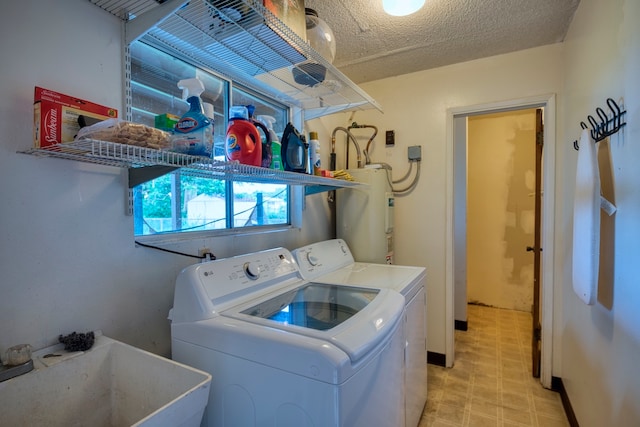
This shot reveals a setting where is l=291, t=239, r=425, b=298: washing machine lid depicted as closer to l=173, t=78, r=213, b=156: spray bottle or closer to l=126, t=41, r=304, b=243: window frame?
l=126, t=41, r=304, b=243: window frame

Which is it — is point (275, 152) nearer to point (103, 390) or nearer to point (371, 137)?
point (103, 390)

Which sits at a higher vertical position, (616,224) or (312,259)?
(616,224)

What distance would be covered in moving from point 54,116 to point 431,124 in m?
2.40

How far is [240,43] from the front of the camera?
1.34m

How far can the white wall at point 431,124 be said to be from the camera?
A: 233cm

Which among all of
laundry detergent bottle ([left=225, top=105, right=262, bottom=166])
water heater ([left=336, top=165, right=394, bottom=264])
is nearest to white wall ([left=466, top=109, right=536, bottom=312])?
water heater ([left=336, top=165, right=394, bottom=264])

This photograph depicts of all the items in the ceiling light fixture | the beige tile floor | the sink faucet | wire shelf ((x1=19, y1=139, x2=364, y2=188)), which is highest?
the ceiling light fixture

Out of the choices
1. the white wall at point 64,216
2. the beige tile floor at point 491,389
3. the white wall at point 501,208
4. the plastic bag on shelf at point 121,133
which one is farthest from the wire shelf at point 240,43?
the white wall at point 501,208

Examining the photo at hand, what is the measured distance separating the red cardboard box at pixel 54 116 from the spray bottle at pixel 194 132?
0.25 m

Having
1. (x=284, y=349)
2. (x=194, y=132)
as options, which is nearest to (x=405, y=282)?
(x=284, y=349)

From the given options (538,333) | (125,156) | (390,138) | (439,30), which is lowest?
(538,333)

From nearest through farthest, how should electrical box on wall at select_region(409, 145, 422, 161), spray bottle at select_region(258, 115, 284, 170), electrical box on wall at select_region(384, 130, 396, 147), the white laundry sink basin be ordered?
the white laundry sink basin → spray bottle at select_region(258, 115, 284, 170) → electrical box on wall at select_region(409, 145, 422, 161) → electrical box on wall at select_region(384, 130, 396, 147)

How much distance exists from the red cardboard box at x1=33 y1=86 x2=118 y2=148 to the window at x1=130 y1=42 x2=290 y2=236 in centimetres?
30

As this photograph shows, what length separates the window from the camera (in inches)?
52.6
